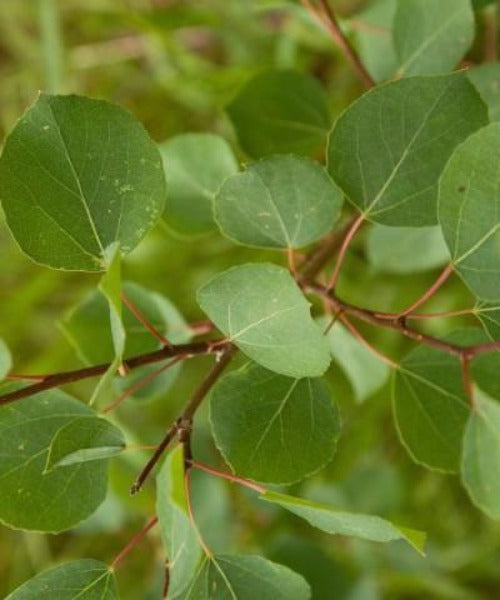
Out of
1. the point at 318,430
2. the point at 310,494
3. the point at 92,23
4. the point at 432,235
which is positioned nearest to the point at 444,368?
the point at 318,430

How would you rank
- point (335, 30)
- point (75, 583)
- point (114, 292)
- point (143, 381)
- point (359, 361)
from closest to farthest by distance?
point (114, 292), point (75, 583), point (143, 381), point (335, 30), point (359, 361)

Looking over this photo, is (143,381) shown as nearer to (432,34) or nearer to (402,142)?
(402,142)

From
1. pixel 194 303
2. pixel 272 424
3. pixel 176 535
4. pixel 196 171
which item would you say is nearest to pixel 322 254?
pixel 196 171

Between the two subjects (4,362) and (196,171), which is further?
(196,171)

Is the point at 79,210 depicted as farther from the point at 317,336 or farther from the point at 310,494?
the point at 310,494

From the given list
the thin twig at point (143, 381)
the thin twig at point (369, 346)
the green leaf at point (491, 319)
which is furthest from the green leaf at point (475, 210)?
the thin twig at point (143, 381)

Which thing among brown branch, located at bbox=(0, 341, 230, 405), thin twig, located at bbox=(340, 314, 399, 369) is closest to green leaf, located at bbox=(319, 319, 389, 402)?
thin twig, located at bbox=(340, 314, 399, 369)

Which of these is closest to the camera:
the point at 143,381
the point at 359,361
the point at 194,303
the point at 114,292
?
the point at 114,292
